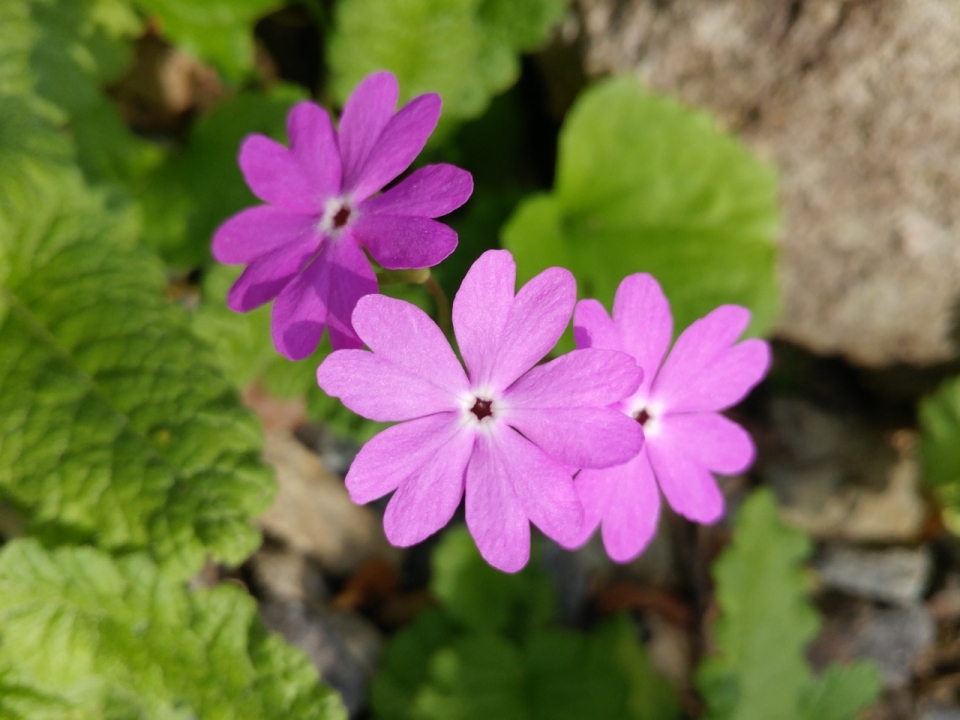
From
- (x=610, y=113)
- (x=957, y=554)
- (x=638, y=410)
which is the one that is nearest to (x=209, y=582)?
(x=638, y=410)

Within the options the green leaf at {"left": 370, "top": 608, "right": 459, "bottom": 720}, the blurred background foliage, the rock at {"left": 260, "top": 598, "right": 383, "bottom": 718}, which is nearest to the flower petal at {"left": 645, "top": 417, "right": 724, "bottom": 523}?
the blurred background foliage

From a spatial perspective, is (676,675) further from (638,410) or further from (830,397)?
(638,410)

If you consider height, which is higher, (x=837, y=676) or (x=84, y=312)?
(x=837, y=676)

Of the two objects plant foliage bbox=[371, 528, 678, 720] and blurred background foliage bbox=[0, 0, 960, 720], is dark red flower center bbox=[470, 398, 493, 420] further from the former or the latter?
plant foliage bbox=[371, 528, 678, 720]

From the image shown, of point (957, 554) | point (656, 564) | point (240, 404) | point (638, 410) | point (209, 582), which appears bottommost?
point (209, 582)

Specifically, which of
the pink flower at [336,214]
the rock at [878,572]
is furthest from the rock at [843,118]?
the pink flower at [336,214]

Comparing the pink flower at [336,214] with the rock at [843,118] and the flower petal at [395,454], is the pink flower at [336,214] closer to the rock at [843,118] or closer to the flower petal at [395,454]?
the flower petal at [395,454]
